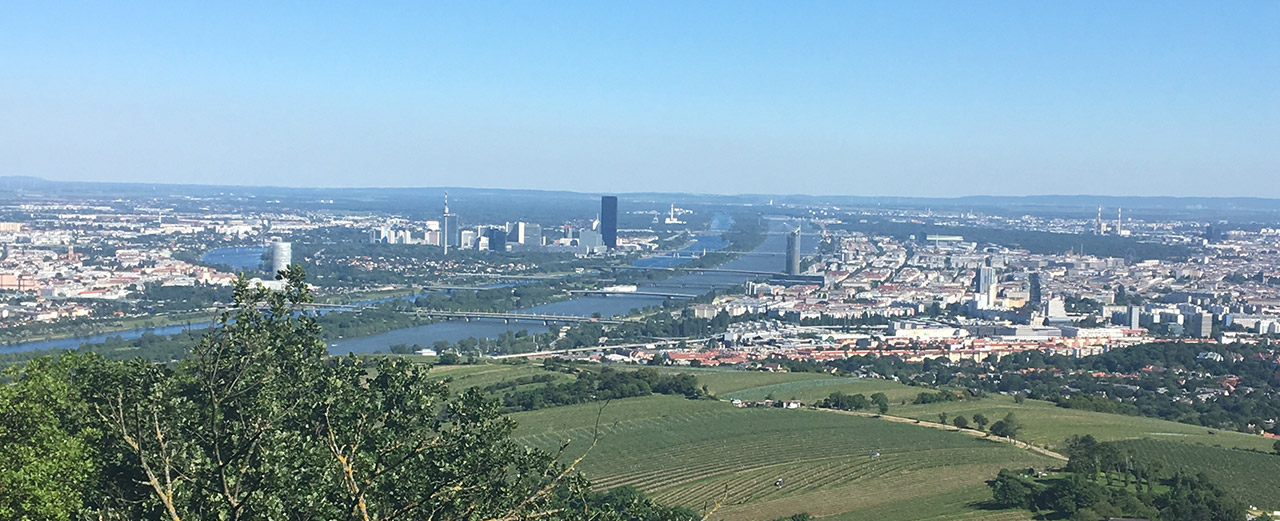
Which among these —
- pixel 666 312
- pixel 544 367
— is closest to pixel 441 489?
pixel 544 367

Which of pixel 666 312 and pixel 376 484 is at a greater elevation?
pixel 376 484

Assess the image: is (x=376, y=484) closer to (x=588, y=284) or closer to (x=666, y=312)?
(x=666, y=312)

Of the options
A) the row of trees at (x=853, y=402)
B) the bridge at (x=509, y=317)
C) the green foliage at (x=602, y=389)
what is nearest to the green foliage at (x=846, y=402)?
the row of trees at (x=853, y=402)

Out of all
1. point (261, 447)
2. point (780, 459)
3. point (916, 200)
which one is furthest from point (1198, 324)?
point (916, 200)

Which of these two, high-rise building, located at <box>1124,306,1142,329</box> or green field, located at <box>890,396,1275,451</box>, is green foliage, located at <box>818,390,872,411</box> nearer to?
green field, located at <box>890,396,1275,451</box>

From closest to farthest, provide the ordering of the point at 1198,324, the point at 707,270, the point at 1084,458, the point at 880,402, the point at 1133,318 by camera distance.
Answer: the point at 1084,458
the point at 880,402
the point at 1198,324
the point at 1133,318
the point at 707,270

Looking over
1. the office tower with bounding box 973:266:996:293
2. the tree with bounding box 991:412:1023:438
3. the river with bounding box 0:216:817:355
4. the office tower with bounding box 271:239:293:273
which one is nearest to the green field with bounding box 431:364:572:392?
the river with bounding box 0:216:817:355

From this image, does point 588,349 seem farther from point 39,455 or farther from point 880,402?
point 39,455

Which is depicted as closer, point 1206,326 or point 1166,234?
point 1206,326
